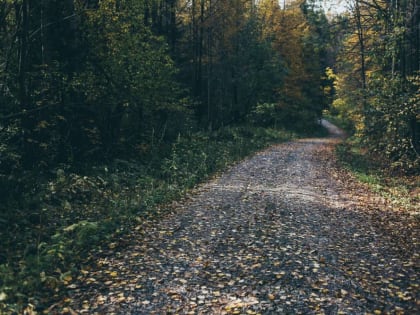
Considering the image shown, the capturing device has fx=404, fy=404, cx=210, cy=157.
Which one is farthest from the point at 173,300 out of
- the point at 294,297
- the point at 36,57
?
the point at 36,57

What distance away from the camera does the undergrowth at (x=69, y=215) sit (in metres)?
6.08

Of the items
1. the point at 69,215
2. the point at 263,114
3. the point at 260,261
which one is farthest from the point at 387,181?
the point at 263,114

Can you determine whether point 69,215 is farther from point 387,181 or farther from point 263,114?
point 263,114

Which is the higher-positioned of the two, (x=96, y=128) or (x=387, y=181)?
(x=96, y=128)

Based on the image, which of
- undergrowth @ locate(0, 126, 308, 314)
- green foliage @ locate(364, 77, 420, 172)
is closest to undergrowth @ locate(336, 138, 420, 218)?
green foliage @ locate(364, 77, 420, 172)

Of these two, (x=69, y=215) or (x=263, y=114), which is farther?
(x=263, y=114)

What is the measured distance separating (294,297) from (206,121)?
24509mm

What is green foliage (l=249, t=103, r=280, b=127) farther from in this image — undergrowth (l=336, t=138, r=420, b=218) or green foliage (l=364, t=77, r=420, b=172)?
green foliage (l=364, t=77, r=420, b=172)

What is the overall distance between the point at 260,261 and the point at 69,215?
4693 mm

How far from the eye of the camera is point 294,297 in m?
5.87

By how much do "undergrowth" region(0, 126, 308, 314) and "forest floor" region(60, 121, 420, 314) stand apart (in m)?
0.37

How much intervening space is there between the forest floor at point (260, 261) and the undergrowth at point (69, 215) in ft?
1.21

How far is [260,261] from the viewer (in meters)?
7.25

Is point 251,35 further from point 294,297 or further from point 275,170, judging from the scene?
point 294,297
